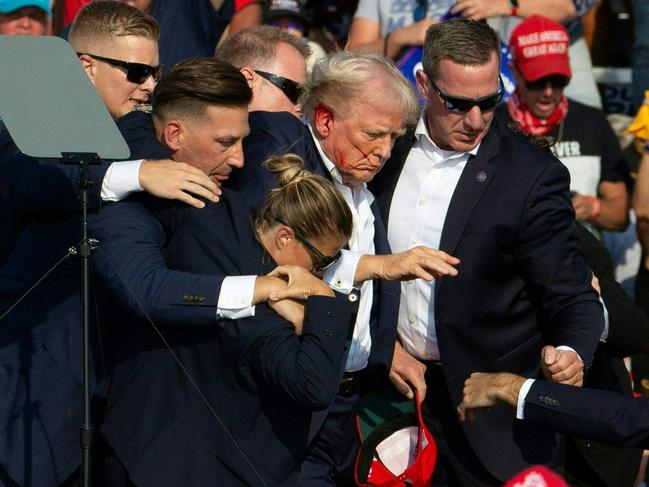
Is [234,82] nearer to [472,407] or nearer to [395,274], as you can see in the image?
[395,274]

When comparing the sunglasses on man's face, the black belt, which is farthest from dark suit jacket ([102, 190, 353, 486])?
the sunglasses on man's face

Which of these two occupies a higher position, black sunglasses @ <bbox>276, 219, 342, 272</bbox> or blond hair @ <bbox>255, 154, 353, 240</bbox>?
blond hair @ <bbox>255, 154, 353, 240</bbox>

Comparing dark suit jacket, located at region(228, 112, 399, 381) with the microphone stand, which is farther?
dark suit jacket, located at region(228, 112, 399, 381)

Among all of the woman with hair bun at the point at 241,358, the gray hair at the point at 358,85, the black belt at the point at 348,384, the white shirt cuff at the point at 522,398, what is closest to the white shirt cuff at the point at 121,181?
the woman with hair bun at the point at 241,358

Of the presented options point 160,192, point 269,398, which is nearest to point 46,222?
point 160,192

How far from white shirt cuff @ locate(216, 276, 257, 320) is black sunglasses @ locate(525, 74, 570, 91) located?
3011 mm

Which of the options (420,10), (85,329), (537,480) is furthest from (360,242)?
(420,10)

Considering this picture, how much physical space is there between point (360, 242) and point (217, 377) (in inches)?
37.3

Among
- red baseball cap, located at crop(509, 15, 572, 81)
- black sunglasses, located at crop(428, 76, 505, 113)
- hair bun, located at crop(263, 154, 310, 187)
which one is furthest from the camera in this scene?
red baseball cap, located at crop(509, 15, 572, 81)

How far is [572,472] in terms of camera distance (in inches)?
208

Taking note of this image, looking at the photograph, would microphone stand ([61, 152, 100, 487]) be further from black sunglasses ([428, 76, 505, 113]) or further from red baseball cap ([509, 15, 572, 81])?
red baseball cap ([509, 15, 572, 81])

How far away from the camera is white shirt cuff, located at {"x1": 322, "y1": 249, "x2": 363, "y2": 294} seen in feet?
14.6

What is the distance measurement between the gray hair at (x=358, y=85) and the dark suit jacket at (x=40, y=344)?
1027 millimetres

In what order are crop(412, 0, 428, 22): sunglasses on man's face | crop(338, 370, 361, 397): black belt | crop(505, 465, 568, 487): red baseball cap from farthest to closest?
crop(412, 0, 428, 22): sunglasses on man's face → crop(338, 370, 361, 397): black belt → crop(505, 465, 568, 487): red baseball cap
